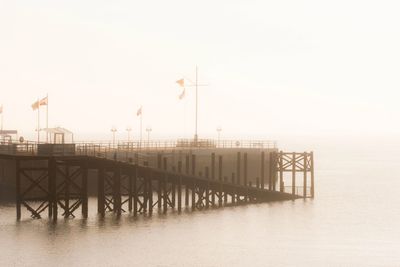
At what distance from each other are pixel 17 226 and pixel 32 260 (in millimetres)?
11874

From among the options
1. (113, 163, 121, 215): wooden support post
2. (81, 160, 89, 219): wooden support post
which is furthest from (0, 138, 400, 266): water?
(113, 163, 121, 215): wooden support post

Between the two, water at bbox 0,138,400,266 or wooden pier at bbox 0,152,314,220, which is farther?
wooden pier at bbox 0,152,314,220

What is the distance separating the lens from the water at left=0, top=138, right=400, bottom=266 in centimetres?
5131

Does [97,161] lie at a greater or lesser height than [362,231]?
greater

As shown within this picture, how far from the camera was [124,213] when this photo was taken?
6831 centimetres

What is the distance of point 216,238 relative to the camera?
59.0m

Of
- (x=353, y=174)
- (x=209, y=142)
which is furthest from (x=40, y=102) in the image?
(x=353, y=174)

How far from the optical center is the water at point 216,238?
168 feet

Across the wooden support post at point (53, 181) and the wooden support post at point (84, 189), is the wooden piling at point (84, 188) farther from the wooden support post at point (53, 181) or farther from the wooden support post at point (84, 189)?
→ the wooden support post at point (53, 181)

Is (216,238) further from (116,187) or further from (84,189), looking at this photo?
(84,189)

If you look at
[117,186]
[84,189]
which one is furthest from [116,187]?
[84,189]

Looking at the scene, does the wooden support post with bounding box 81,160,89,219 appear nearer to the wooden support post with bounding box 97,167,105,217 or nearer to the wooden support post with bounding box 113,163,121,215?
the wooden support post with bounding box 97,167,105,217

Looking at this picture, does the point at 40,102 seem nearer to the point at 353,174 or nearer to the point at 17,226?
the point at 17,226

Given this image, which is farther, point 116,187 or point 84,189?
point 116,187
